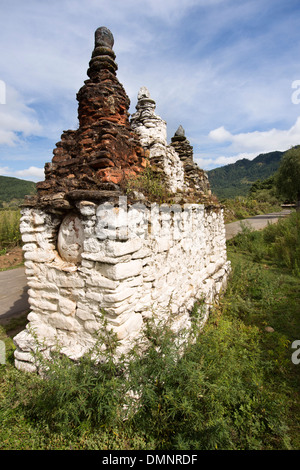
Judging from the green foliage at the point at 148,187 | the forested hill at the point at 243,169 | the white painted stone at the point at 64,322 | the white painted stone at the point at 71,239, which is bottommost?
the white painted stone at the point at 64,322

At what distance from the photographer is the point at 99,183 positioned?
2.91 m

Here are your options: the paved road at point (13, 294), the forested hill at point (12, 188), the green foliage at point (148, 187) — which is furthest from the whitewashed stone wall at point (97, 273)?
the forested hill at point (12, 188)

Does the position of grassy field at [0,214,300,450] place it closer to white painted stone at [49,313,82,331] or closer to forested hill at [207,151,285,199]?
white painted stone at [49,313,82,331]

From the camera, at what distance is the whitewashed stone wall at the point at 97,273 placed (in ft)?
8.75

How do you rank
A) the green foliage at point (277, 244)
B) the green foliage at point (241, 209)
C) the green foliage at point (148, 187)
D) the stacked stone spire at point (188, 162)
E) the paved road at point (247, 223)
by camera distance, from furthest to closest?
the green foliage at point (241, 209), the paved road at point (247, 223), the green foliage at point (277, 244), the stacked stone spire at point (188, 162), the green foliage at point (148, 187)

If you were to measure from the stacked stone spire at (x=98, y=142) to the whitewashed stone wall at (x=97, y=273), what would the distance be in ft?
1.57

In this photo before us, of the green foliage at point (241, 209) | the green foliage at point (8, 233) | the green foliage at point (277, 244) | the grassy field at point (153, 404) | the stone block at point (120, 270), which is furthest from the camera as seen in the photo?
the green foliage at point (241, 209)

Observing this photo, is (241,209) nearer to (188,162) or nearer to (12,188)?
(188,162)

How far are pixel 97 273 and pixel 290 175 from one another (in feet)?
74.7

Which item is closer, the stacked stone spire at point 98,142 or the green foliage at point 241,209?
the stacked stone spire at point 98,142

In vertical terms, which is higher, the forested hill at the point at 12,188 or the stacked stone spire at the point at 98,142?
the forested hill at the point at 12,188

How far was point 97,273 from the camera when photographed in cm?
274

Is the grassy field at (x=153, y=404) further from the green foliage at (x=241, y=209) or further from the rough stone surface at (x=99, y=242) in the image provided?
the green foliage at (x=241, y=209)
